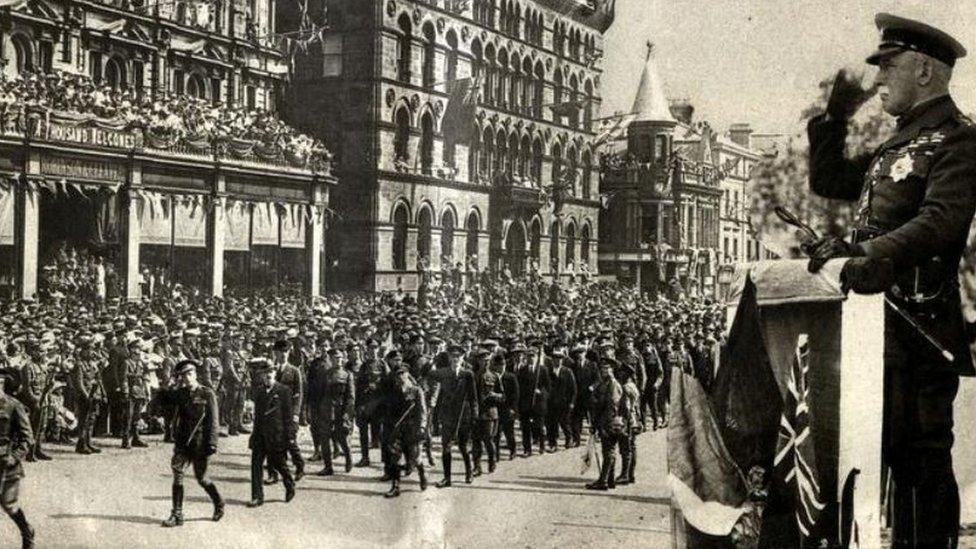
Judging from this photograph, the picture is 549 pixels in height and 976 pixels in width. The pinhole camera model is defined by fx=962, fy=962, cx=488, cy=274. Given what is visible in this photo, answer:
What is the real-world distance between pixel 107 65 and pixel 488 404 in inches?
551

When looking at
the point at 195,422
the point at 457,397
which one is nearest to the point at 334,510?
the point at 195,422

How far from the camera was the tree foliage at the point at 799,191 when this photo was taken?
15.5 ft

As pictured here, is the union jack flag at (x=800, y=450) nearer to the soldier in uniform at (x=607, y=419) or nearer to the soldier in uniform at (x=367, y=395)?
the soldier in uniform at (x=607, y=419)

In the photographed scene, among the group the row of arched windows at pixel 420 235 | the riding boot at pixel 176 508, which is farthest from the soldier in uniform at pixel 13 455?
the row of arched windows at pixel 420 235

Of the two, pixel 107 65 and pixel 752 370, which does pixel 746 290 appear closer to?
pixel 752 370

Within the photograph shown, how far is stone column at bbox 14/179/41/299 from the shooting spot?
16234 mm

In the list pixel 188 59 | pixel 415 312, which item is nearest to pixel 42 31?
pixel 188 59

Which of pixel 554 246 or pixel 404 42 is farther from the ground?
pixel 404 42

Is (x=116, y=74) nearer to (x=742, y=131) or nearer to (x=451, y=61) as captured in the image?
(x=451, y=61)

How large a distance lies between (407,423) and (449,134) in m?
11.1

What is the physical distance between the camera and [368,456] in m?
12.6

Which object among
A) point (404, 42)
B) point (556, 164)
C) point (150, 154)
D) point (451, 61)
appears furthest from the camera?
point (404, 42)

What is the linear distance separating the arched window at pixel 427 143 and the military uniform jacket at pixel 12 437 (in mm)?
16529

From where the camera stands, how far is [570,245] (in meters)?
18.7
